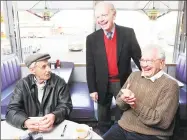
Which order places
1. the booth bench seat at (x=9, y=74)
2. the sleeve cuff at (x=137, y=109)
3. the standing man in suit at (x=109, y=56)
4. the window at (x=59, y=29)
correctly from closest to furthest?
the sleeve cuff at (x=137, y=109)
the standing man in suit at (x=109, y=56)
the booth bench seat at (x=9, y=74)
the window at (x=59, y=29)

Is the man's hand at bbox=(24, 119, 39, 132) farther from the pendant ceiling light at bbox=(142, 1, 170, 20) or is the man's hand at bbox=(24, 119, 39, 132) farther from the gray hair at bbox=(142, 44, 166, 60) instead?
the pendant ceiling light at bbox=(142, 1, 170, 20)

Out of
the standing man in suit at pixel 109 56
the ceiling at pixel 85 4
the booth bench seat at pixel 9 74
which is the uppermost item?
the ceiling at pixel 85 4

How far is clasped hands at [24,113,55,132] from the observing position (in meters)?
1.34

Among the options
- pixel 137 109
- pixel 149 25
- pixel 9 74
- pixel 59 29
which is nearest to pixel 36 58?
pixel 137 109

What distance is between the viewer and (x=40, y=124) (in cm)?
134

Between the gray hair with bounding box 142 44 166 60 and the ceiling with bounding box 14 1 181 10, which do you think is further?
the ceiling with bounding box 14 1 181 10

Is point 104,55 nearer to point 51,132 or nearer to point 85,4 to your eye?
point 51,132

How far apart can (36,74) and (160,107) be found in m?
1.02

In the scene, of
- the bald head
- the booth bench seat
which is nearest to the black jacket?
the bald head

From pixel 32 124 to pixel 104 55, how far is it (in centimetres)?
97

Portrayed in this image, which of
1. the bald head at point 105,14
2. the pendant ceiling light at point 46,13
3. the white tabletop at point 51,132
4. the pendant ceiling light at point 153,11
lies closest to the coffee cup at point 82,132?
the white tabletop at point 51,132

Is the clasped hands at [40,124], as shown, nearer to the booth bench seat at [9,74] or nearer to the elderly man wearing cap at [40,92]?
the elderly man wearing cap at [40,92]

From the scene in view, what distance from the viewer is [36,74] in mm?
1731

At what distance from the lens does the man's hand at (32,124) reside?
1348mm
